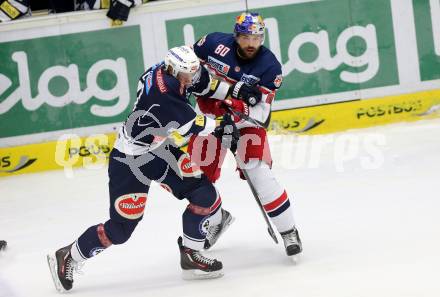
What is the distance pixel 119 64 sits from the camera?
7.55 meters

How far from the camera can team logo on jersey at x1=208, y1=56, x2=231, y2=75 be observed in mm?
4691

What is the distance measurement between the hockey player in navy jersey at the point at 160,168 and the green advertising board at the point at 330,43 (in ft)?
11.2

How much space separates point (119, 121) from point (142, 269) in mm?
3164

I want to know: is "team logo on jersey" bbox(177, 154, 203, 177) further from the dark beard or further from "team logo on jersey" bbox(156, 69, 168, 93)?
the dark beard

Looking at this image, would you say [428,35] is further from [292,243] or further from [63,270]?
[63,270]

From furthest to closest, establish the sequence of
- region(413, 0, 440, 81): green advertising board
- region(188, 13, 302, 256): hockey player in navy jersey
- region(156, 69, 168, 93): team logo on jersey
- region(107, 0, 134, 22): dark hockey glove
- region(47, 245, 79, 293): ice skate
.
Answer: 1. region(413, 0, 440, 81): green advertising board
2. region(107, 0, 134, 22): dark hockey glove
3. region(188, 13, 302, 256): hockey player in navy jersey
4. region(47, 245, 79, 293): ice skate
5. region(156, 69, 168, 93): team logo on jersey

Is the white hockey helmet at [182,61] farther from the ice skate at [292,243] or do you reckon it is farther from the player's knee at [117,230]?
the ice skate at [292,243]

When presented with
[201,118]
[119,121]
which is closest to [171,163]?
[201,118]

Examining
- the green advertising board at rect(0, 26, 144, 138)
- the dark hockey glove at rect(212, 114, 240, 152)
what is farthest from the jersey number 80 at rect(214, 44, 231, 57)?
the green advertising board at rect(0, 26, 144, 138)

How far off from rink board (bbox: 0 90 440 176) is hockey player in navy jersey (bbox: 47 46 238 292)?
316 cm

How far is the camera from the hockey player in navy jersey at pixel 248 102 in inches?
175

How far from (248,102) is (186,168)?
0.55 meters

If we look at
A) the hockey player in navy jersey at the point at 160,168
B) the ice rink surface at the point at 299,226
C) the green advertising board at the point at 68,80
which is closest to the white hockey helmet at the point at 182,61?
the hockey player in navy jersey at the point at 160,168

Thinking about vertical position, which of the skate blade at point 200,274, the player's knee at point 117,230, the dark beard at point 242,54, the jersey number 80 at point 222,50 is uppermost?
the jersey number 80 at point 222,50
